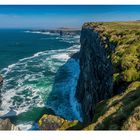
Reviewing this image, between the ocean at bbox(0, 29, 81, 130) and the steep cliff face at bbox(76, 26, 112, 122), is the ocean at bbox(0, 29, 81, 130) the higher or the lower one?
the lower one

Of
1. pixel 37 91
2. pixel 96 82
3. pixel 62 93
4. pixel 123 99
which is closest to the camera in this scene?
pixel 123 99

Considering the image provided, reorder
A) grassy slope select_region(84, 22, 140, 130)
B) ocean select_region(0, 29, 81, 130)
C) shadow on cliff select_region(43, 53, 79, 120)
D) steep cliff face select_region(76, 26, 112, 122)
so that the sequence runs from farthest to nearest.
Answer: shadow on cliff select_region(43, 53, 79, 120), ocean select_region(0, 29, 81, 130), steep cliff face select_region(76, 26, 112, 122), grassy slope select_region(84, 22, 140, 130)

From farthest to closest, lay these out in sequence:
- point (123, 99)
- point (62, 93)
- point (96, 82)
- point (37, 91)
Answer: point (37, 91) < point (62, 93) < point (96, 82) < point (123, 99)

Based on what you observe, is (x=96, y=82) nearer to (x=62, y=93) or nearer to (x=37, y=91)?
(x=62, y=93)

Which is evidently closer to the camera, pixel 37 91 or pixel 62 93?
pixel 62 93

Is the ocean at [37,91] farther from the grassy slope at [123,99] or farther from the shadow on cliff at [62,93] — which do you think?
the grassy slope at [123,99]

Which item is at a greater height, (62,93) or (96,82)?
(96,82)

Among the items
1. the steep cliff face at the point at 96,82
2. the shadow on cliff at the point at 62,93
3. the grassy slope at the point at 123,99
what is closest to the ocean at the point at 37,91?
the shadow on cliff at the point at 62,93

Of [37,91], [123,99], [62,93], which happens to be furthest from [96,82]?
[123,99]

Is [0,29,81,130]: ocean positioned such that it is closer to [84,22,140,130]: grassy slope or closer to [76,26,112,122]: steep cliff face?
[76,26,112,122]: steep cliff face

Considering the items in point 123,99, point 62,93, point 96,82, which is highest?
point 123,99

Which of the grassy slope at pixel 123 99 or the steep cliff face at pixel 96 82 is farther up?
the grassy slope at pixel 123 99

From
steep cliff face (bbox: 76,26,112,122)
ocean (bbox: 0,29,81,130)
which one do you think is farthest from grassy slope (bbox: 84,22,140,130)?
ocean (bbox: 0,29,81,130)
